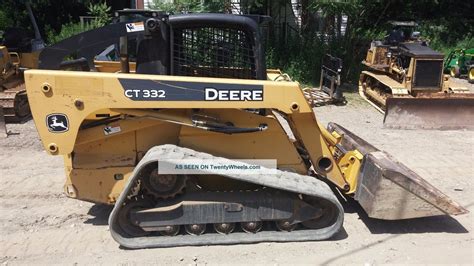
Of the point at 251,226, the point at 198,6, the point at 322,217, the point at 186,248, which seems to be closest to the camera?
the point at 186,248

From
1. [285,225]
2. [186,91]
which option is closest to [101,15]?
[186,91]

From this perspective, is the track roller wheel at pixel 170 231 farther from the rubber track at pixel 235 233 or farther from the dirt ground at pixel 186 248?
the dirt ground at pixel 186 248

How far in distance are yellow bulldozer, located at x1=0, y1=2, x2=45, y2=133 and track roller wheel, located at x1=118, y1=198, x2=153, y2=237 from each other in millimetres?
4662

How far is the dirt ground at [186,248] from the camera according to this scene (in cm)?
396

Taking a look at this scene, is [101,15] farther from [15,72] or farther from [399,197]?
[399,197]

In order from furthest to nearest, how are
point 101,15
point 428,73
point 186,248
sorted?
point 101,15, point 428,73, point 186,248

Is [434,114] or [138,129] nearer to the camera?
Result: [138,129]

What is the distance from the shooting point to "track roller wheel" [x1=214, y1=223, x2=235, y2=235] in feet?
13.7

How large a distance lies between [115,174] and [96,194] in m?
0.25

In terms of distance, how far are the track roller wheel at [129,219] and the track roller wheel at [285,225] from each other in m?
1.13

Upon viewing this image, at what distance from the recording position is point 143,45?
4086mm

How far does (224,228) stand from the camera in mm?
4184

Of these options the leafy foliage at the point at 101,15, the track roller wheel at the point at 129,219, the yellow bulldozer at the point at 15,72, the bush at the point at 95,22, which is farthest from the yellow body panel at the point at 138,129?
the leafy foliage at the point at 101,15

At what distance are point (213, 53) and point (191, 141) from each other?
80cm
